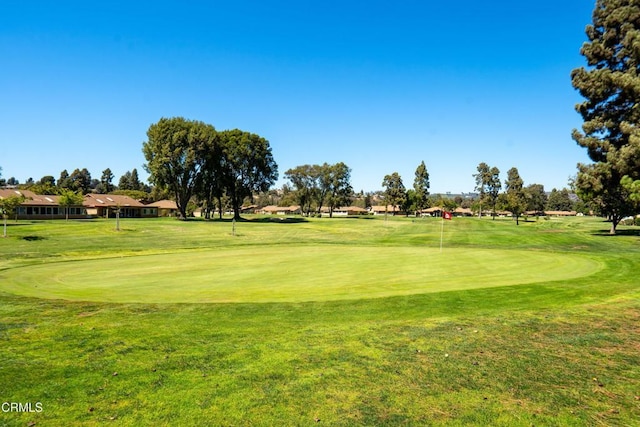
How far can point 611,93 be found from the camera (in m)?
26.9

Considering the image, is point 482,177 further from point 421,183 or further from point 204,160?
point 204,160

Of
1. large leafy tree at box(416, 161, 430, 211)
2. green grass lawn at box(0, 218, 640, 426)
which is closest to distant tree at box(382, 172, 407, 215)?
large leafy tree at box(416, 161, 430, 211)

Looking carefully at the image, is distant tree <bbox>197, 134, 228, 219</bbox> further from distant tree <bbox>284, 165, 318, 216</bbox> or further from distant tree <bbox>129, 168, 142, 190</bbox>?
distant tree <bbox>129, 168, 142, 190</bbox>

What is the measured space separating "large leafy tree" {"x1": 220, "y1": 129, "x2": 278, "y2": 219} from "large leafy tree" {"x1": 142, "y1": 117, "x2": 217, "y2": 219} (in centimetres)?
607

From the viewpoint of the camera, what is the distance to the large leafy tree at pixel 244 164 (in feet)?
291

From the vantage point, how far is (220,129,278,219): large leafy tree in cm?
8862

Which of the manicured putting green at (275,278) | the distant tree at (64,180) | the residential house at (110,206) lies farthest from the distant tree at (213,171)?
the distant tree at (64,180)

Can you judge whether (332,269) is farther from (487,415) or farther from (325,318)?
(487,415)

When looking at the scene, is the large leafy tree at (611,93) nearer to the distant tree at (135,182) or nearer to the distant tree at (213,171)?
the distant tree at (213,171)

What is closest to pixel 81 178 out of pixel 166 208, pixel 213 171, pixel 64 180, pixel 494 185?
pixel 64 180

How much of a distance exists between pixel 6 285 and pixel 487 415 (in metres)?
→ 17.6

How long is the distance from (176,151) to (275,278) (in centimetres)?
6763

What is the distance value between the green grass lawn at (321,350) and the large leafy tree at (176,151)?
215 ft

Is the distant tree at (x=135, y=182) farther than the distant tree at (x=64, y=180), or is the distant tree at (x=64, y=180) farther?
the distant tree at (x=135, y=182)
